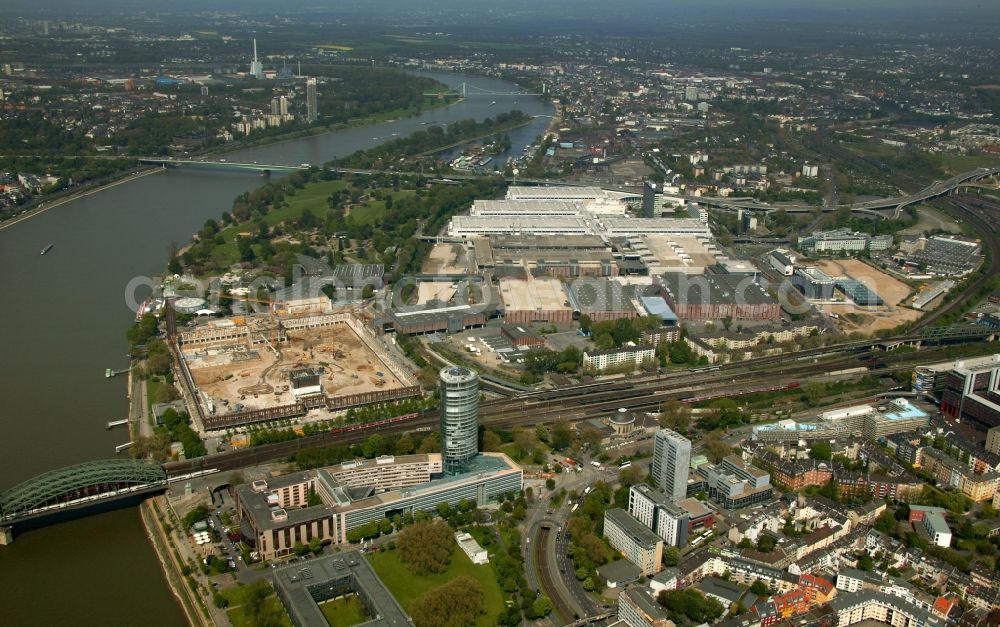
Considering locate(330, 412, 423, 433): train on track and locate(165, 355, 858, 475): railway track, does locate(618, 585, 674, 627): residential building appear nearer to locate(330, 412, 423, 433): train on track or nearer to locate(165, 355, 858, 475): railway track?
locate(165, 355, 858, 475): railway track

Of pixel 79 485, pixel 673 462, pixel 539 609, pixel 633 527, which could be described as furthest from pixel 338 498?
pixel 673 462

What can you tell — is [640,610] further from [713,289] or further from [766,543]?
[713,289]

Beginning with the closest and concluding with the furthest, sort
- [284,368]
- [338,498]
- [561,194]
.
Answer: [338,498]
[284,368]
[561,194]

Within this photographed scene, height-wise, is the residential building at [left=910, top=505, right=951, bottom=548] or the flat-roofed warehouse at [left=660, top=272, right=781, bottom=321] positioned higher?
the flat-roofed warehouse at [left=660, top=272, right=781, bottom=321]

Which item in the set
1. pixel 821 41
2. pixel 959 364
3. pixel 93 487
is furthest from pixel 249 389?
pixel 821 41

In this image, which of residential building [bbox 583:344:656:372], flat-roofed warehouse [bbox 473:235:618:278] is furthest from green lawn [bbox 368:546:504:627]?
flat-roofed warehouse [bbox 473:235:618:278]

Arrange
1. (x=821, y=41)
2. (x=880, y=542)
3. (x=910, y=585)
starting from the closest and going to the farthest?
1. (x=910, y=585)
2. (x=880, y=542)
3. (x=821, y=41)

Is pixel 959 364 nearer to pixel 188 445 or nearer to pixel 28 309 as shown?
pixel 188 445
